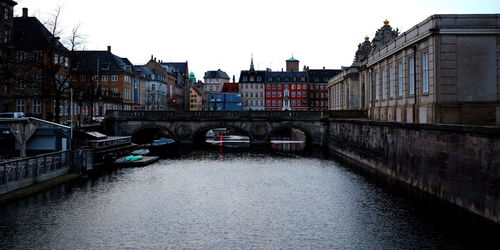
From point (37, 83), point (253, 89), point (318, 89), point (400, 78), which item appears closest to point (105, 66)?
point (37, 83)

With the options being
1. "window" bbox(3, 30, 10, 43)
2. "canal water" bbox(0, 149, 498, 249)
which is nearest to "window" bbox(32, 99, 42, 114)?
"window" bbox(3, 30, 10, 43)

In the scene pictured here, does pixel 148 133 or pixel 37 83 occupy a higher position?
pixel 37 83

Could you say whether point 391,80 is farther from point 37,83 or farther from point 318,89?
point 318,89

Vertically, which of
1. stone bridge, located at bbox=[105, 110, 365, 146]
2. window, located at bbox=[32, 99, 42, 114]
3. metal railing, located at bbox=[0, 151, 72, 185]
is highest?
window, located at bbox=[32, 99, 42, 114]

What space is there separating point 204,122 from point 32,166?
45.3 meters

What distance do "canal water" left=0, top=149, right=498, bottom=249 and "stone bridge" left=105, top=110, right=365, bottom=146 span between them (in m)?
33.7

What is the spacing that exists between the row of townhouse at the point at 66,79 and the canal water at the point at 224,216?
13735 millimetres

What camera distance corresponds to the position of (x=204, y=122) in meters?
76.8

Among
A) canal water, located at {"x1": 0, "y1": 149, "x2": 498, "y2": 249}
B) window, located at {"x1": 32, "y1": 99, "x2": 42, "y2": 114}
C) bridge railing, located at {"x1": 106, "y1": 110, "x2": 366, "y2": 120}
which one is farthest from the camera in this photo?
bridge railing, located at {"x1": 106, "y1": 110, "x2": 366, "y2": 120}

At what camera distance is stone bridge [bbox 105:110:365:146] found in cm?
7519

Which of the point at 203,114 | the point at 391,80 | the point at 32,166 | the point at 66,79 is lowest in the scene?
the point at 32,166

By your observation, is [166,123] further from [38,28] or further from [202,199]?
[202,199]

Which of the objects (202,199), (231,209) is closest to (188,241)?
(231,209)

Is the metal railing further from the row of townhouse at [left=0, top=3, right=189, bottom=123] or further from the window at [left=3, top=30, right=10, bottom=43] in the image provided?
the window at [left=3, top=30, right=10, bottom=43]
